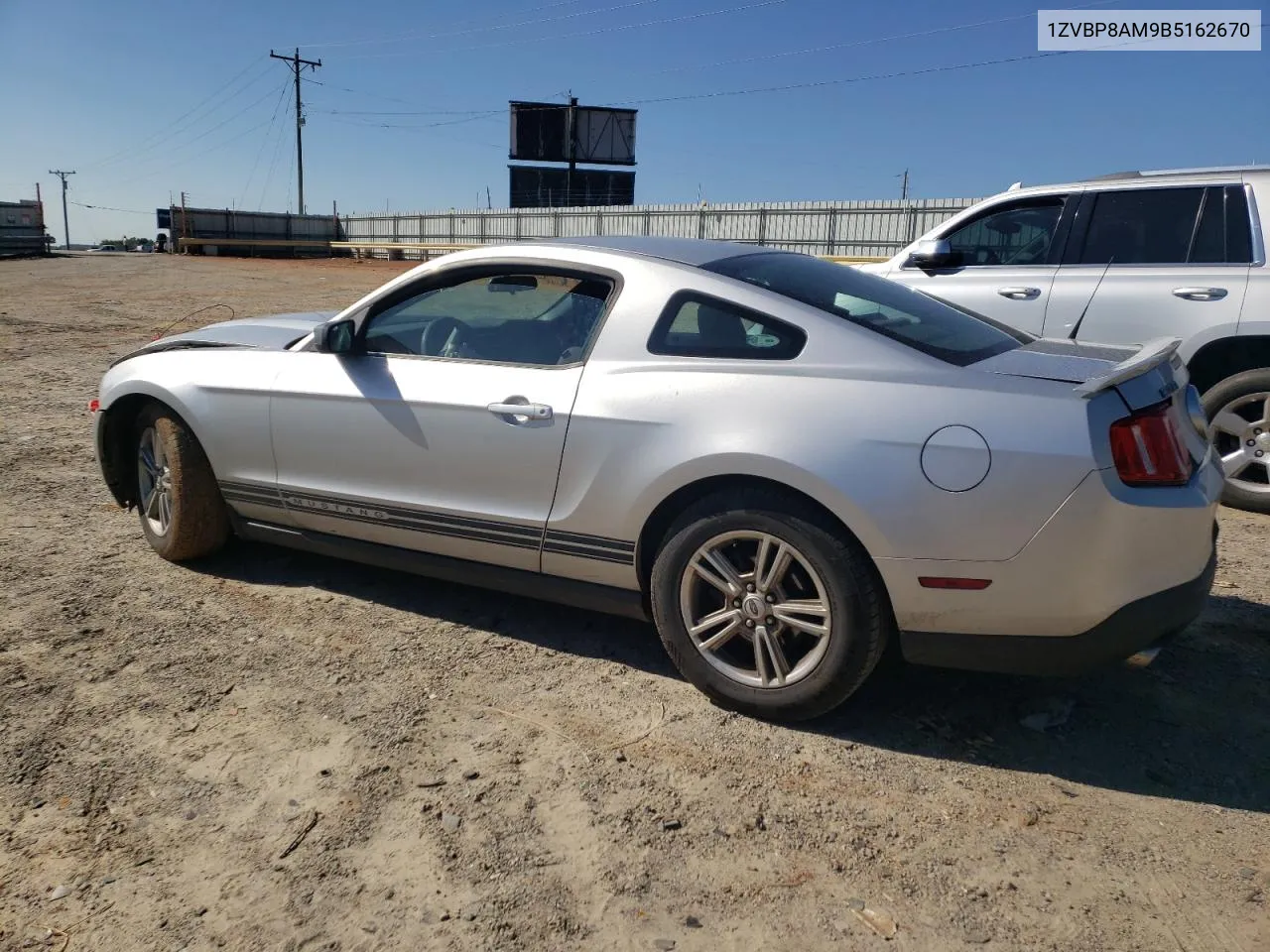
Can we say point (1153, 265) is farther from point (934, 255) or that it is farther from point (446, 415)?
point (446, 415)

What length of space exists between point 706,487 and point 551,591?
30.6 inches

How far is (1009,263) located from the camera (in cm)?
631

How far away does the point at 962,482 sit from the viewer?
2.78 m

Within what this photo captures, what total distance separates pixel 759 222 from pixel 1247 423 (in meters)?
25.0

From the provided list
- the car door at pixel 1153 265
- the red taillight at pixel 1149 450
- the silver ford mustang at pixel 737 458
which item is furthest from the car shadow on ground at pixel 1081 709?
the car door at pixel 1153 265

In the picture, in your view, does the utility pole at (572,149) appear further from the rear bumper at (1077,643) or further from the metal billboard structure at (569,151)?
the rear bumper at (1077,643)

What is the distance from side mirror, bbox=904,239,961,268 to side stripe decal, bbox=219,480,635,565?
3.85 metres

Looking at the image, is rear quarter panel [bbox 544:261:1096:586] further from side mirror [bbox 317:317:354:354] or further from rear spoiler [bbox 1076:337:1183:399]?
side mirror [bbox 317:317:354:354]

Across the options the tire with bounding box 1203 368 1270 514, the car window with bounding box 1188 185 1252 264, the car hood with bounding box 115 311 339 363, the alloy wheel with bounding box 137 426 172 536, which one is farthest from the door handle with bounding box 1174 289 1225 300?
the alloy wheel with bounding box 137 426 172 536

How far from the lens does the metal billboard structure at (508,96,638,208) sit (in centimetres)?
4912

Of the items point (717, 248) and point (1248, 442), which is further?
point (1248, 442)

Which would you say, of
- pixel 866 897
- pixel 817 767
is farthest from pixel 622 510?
pixel 866 897

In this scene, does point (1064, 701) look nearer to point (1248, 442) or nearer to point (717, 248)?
point (717, 248)

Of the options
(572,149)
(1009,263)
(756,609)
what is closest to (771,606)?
(756,609)
